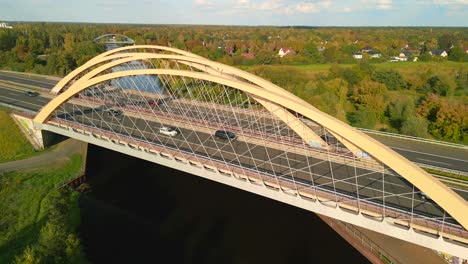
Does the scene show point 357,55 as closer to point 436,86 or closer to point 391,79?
point 391,79

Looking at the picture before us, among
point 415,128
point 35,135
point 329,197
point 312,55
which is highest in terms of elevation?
point 312,55

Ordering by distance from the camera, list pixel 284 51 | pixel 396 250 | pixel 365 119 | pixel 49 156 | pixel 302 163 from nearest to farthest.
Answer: pixel 396 250, pixel 302 163, pixel 49 156, pixel 365 119, pixel 284 51

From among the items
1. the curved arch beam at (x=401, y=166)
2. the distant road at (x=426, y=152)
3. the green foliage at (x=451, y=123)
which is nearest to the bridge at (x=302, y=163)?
the curved arch beam at (x=401, y=166)

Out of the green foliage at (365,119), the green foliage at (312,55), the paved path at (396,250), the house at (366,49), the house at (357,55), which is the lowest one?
the paved path at (396,250)

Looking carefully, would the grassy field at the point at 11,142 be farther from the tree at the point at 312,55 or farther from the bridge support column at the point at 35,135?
the tree at the point at 312,55

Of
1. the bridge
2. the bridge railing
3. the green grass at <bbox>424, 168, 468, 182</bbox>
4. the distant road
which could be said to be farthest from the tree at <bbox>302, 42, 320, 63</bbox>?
the bridge railing

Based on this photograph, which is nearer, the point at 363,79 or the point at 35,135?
the point at 35,135

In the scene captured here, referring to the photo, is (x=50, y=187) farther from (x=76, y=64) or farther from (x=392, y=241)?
(x=76, y=64)

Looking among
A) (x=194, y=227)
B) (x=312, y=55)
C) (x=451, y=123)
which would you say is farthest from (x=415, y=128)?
(x=312, y=55)
